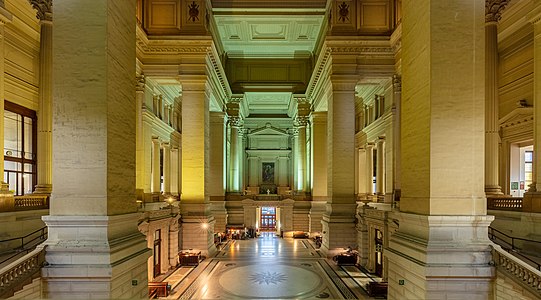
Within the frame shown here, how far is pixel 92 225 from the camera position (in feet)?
23.2

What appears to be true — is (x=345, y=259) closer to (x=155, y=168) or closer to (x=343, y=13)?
(x=343, y=13)

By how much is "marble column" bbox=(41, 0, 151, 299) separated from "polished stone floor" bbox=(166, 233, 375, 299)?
5.80 meters

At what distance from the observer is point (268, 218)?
3164 cm

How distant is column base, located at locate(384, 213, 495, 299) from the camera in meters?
6.78

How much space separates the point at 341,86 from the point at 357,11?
420cm

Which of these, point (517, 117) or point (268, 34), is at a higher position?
point (268, 34)

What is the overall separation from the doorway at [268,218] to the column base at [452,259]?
81.0 feet

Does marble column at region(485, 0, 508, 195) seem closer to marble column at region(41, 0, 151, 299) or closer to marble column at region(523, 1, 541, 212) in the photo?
marble column at region(523, 1, 541, 212)

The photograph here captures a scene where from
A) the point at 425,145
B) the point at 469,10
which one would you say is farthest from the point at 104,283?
the point at 469,10

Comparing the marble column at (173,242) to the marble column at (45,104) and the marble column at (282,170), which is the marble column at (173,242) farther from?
the marble column at (282,170)

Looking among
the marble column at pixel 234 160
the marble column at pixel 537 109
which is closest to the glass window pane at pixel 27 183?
the marble column at pixel 234 160

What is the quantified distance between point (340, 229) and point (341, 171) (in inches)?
124

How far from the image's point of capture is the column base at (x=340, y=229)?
1856 centimetres

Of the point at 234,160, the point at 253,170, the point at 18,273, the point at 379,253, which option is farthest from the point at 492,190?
the point at 253,170
